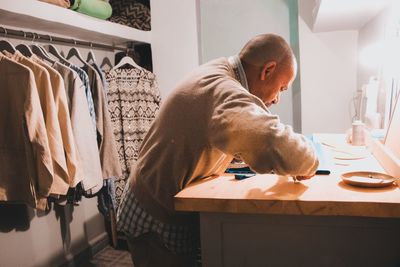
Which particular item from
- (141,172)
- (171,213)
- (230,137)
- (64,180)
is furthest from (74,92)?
(230,137)

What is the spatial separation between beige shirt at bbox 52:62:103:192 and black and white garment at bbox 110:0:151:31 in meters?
1.06

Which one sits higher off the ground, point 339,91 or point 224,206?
point 339,91

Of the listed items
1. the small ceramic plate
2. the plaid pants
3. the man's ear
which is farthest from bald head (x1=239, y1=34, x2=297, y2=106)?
the plaid pants

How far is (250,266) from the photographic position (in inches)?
37.5

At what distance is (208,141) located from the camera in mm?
1056

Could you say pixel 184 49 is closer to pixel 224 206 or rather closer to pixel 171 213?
pixel 171 213

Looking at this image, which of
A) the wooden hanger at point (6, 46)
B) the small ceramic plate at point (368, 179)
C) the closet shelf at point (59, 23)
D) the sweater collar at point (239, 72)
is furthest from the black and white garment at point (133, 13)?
the small ceramic plate at point (368, 179)

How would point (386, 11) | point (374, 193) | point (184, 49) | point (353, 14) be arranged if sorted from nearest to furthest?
point (374, 193), point (386, 11), point (353, 14), point (184, 49)

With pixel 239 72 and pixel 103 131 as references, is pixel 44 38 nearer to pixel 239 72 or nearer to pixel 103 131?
pixel 103 131

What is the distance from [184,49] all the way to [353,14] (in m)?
1.35

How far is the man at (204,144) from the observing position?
909 mm

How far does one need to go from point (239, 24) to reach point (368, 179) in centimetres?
225

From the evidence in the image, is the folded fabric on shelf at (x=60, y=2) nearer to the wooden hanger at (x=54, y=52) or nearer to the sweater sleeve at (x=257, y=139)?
the wooden hanger at (x=54, y=52)

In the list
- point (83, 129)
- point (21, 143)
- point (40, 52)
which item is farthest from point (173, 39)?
point (21, 143)
